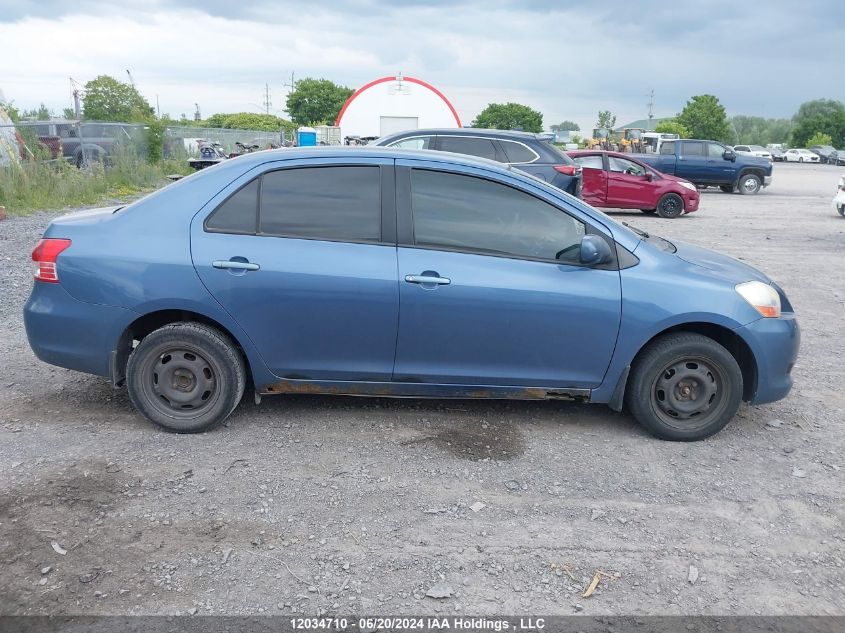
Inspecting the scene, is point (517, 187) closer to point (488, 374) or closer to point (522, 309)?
point (522, 309)

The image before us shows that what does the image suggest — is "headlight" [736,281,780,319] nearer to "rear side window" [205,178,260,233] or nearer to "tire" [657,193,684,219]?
"rear side window" [205,178,260,233]

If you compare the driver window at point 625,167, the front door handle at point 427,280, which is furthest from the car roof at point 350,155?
the driver window at point 625,167

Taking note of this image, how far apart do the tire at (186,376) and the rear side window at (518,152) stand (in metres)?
8.29

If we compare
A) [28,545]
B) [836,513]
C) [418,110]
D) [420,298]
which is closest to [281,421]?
[420,298]

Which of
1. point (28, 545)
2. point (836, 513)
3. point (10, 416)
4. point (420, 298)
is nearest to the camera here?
point (28, 545)

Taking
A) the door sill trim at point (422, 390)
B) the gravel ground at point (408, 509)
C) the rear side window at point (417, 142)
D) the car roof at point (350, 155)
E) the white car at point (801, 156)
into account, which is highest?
the white car at point (801, 156)

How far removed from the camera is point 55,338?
14.6ft

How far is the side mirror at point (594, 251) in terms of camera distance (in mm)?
4296

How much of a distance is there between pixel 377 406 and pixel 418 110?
46917 millimetres

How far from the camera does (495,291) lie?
429cm

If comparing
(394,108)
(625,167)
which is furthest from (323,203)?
(394,108)

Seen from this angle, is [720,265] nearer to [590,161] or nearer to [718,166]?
[590,161]

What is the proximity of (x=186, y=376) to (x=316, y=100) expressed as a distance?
9793 cm

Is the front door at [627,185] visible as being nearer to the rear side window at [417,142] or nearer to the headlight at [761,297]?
the rear side window at [417,142]
